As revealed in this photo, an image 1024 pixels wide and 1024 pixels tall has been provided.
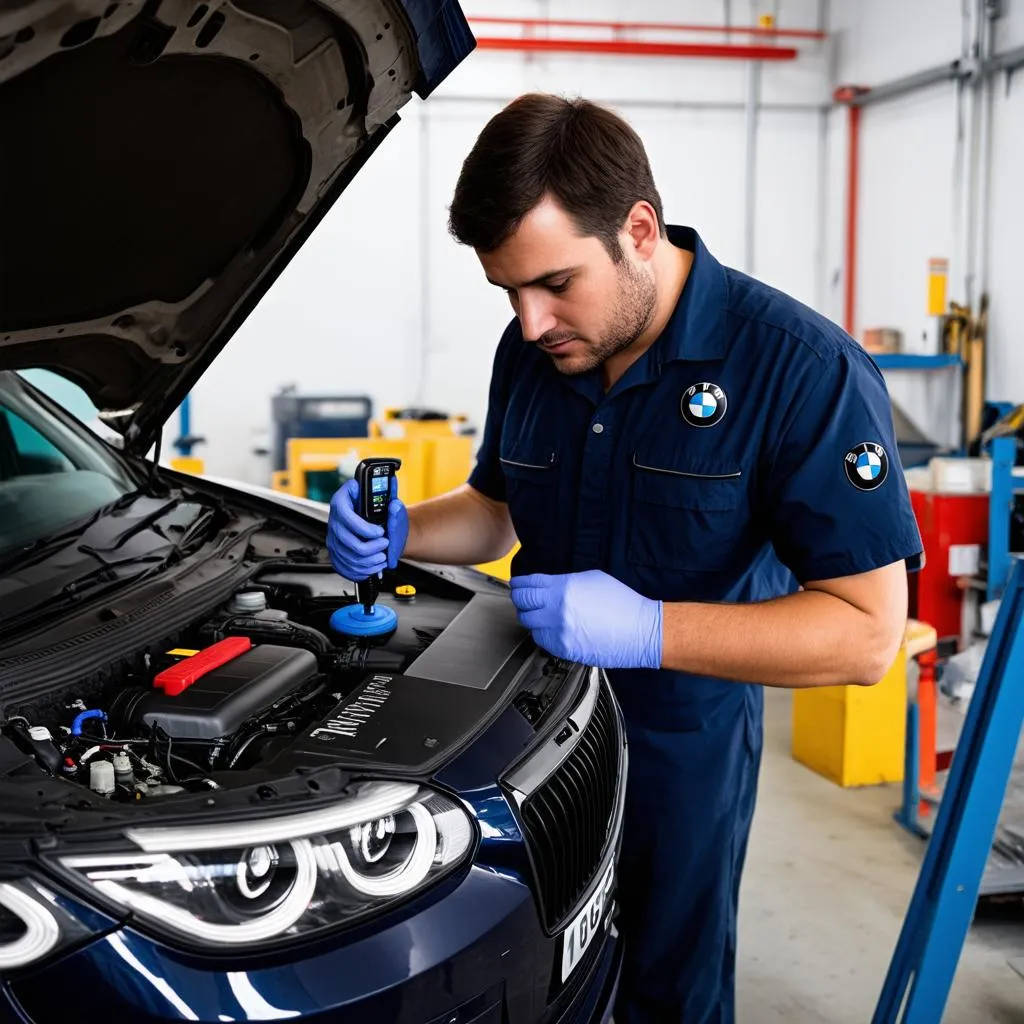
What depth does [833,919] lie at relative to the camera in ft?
8.50

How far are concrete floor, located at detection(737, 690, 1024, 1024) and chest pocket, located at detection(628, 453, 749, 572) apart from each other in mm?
1141

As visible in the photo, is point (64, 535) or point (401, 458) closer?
point (64, 535)

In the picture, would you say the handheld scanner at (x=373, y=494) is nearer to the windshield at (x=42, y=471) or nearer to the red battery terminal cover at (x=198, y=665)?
the red battery terminal cover at (x=198, y=665)

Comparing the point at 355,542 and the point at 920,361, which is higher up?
the point at 920,361

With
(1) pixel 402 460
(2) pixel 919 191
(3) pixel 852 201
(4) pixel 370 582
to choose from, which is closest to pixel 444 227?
(3) pixel 852 201

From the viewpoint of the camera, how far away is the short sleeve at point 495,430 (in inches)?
77.7

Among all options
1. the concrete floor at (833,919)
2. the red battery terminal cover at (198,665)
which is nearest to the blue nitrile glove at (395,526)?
the red battery terminal cover at (198,665)

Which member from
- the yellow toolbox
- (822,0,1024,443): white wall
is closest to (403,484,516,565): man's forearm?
the yellow toolbox

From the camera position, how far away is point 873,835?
3025mm

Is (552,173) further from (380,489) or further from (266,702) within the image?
(266,702)

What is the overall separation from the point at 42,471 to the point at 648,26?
5689mm

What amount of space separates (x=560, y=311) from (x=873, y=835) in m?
2.15

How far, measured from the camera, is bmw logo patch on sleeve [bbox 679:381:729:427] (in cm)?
160

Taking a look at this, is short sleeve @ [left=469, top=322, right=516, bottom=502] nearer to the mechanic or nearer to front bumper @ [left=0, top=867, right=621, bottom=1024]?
the mechanic
